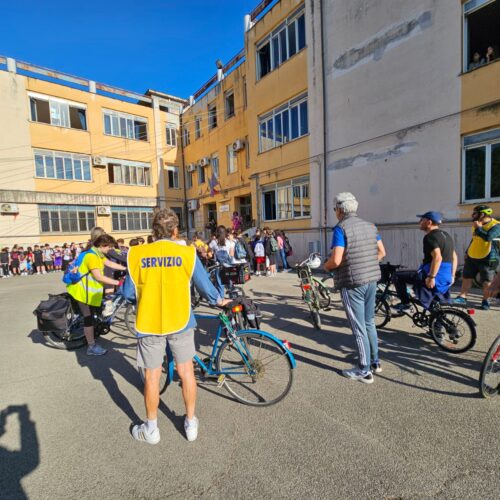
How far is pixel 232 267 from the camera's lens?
5.17m

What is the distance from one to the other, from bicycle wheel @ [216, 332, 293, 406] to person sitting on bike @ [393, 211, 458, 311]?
2490 millimetres

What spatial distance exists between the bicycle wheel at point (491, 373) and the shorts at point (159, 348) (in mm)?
2832

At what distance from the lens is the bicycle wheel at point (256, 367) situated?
3.09 metres

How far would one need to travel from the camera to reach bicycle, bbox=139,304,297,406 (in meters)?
3.09

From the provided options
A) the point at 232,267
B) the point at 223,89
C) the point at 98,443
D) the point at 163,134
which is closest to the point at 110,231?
the point at 163,134

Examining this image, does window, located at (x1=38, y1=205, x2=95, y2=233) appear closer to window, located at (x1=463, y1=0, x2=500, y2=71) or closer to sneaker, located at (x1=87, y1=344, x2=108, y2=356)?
sneaker, located at (x1=87, y1=344, x2=108, y2=356)

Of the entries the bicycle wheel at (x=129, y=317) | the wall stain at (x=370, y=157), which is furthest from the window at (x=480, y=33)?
the bicycle wheel at (x=129, y=317)

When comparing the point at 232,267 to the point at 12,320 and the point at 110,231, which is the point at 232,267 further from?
the point at 110,231

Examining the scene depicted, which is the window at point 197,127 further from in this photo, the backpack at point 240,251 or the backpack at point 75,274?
the backpack at point 75,274

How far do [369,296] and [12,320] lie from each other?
25.6 feet

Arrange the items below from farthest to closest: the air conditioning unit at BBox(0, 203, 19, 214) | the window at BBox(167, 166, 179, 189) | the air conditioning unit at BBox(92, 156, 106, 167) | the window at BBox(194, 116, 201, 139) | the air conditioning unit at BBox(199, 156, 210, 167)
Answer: the window at BBox(167, 166, 179, 189)
the window at BBox(194, 116, 201, 139)
the air conditioning unit at BBox(199, 156, 210, 167)
the air conditioning unit at BBox(92, 156, 106, 167)
the air conditioning unit at BBox(0, 203, 19, 214)

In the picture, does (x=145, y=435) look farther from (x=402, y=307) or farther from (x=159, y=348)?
(x=402, y=307)

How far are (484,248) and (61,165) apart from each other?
2307cm

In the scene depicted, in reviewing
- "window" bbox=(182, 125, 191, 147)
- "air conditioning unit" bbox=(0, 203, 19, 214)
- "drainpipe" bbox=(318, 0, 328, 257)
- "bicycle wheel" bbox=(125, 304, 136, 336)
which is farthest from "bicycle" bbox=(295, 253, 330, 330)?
"window" bbox=(182, 125, 191, 147)
